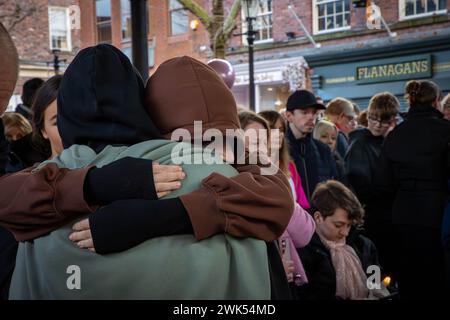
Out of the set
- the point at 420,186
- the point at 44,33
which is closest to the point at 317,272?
the point at 420,186

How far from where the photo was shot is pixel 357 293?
2564 millimetres

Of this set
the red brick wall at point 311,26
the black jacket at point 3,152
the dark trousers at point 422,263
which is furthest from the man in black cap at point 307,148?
the red brick wall at point 311,26

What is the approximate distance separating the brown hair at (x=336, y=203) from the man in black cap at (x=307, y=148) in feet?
1.83

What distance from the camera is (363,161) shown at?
4.05m

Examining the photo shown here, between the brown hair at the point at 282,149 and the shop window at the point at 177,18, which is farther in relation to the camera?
the shop window at the point at 177,18

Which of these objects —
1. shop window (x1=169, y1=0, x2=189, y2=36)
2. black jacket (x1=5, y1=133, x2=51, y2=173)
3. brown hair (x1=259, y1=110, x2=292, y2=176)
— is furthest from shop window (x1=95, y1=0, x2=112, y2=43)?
shop window (x1=169, y1=0, x2=189, y2=36)

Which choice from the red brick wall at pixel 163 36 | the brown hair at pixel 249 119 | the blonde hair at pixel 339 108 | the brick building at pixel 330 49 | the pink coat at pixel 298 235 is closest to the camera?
the pink coat at pixel 298 235

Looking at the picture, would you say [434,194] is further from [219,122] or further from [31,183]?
[31,183]

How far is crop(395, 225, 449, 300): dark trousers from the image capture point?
3.51 meters

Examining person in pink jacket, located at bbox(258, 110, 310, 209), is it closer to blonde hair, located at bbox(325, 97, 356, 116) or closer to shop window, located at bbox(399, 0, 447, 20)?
blonde hair, located at bbox(325, 97, 356, 116)

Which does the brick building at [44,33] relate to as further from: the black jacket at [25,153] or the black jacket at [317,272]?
the black jacket at [317,272]

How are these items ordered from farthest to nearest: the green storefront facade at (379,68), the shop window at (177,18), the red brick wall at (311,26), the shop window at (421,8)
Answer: the green storefront facade at (379,68), the red brick wall at (311,26), the shop window at (421,8), the shop window at (177,18)

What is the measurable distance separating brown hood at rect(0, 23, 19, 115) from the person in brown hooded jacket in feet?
1.18

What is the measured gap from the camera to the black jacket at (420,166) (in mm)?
3471
